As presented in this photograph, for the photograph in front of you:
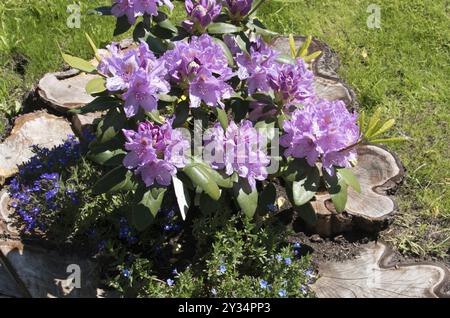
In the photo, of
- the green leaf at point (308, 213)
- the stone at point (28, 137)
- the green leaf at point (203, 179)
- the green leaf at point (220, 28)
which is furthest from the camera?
the stone at point (28, 137)

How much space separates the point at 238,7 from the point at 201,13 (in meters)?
0.19

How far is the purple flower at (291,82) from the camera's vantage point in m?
2.67

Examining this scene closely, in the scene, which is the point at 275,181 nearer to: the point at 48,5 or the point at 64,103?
the point at 64,103

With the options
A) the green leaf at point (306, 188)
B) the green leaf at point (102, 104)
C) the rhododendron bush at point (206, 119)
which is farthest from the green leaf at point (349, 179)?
the green leaf at point (102, 104)

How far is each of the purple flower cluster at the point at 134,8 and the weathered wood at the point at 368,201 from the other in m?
1.24

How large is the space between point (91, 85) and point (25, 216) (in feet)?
2.82

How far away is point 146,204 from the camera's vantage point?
250cm

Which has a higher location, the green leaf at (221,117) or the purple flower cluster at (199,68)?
the purple flower cluster at (199,68)

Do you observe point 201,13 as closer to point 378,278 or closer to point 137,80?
point 137,80

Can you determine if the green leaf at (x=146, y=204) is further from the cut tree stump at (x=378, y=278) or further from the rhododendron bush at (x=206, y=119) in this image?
the cut tree stump at (x=378, y=278)

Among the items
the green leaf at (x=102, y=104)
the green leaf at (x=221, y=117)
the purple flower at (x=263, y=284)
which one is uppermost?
the green leaf at (x=102, y=104)

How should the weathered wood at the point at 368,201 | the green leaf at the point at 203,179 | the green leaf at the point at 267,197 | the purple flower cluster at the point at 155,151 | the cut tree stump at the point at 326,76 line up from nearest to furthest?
the purple flower cluster at the point at 155,151 < the green leaf at the point at 203,179 < the green leaf at the point at 267,197 < the weathered wood at the point at 368,201 < the cut tree stump at the point at 326,76

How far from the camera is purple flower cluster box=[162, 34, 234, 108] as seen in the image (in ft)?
7.93
